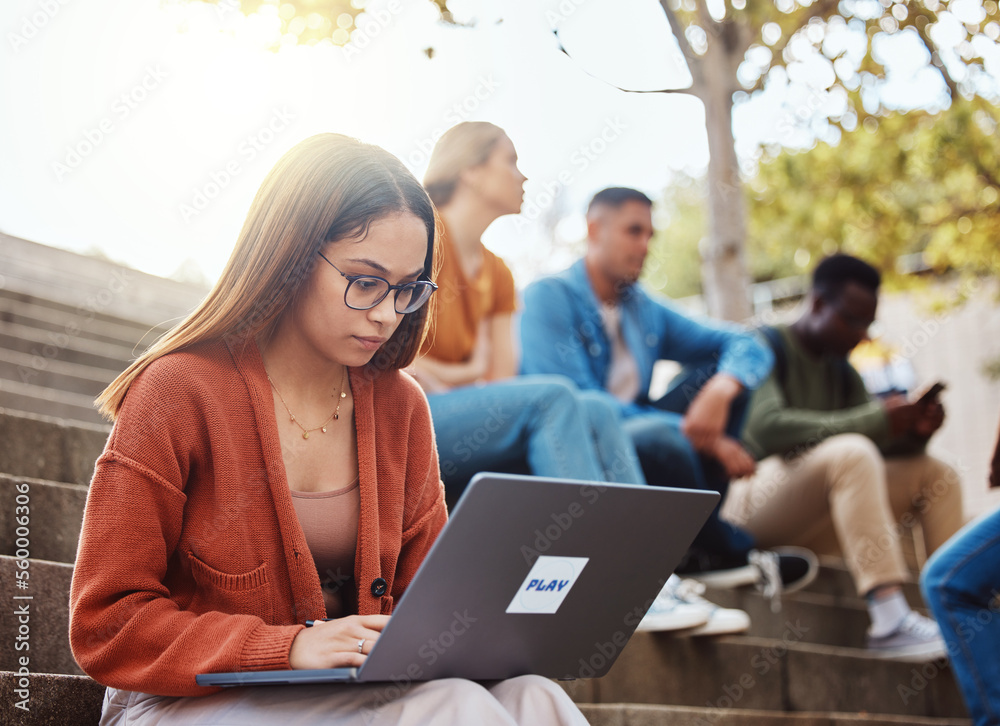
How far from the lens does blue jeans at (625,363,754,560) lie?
3039mm

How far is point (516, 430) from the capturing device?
239 cm

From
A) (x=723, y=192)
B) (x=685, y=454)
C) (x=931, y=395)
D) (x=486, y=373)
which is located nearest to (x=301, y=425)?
(x=486, y=373)

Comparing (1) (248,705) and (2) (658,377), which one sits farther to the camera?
(2) (658,377)

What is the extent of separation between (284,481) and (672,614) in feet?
5.11

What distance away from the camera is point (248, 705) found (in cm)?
129

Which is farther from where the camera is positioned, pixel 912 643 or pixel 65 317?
pixel 65 317

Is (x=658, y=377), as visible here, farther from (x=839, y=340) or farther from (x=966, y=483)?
(x=839, y=340)

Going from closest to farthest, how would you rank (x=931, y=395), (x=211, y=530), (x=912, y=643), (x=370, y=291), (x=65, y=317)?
1. (x=211, y=530)
2. (x=370, y=291)
3. (x=912, y=643)
4. (x=931, y=395)
5. (x=65, y=317)

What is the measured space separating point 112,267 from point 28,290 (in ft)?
3.31

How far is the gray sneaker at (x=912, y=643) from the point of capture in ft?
10.4

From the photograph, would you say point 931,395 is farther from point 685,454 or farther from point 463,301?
point 463,301

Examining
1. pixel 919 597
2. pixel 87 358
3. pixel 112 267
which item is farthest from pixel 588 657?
pixel 112 267

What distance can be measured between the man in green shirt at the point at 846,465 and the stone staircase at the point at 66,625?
0.24m

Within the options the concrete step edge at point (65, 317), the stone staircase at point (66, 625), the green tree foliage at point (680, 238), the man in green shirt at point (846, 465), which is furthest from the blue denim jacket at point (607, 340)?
the green tree foliage at point (680, 238)
